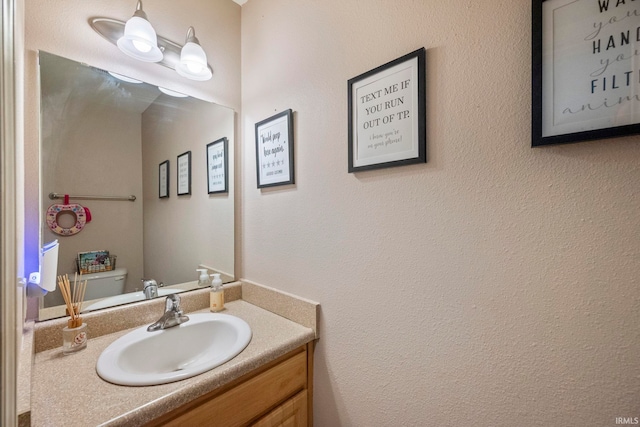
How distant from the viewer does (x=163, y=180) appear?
1.21 m

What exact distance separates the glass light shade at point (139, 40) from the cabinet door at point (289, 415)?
4.63 ft

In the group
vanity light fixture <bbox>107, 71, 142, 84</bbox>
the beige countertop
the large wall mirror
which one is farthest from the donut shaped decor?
vanity light fixture <bbox>107, 71, 142, 84</bbox>

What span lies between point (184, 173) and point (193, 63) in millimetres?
496

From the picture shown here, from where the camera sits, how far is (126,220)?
110 centimetres

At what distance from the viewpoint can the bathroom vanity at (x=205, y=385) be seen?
0.61 metres

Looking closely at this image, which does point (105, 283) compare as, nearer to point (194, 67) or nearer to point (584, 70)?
point (194, 67)

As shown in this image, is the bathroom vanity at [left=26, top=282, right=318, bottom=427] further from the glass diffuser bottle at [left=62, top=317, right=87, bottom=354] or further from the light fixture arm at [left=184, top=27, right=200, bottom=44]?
the light fixture arm at [left=184, top=27, right=200, bottom=44]

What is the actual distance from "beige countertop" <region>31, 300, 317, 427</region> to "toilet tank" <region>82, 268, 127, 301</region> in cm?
17

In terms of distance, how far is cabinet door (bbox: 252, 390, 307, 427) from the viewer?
86cm

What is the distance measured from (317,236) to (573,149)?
754 millimetres

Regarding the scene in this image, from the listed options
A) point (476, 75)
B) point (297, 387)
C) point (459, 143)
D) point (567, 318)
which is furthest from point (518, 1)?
point (297, 387)

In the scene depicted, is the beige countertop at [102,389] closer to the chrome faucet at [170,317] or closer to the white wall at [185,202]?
the chrome faucet at [170,317]

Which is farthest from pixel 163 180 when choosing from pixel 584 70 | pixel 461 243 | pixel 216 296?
pixel 584 70

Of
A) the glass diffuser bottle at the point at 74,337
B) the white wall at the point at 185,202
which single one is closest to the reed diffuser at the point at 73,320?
the glass diffuser bottle at the point at 74,337
